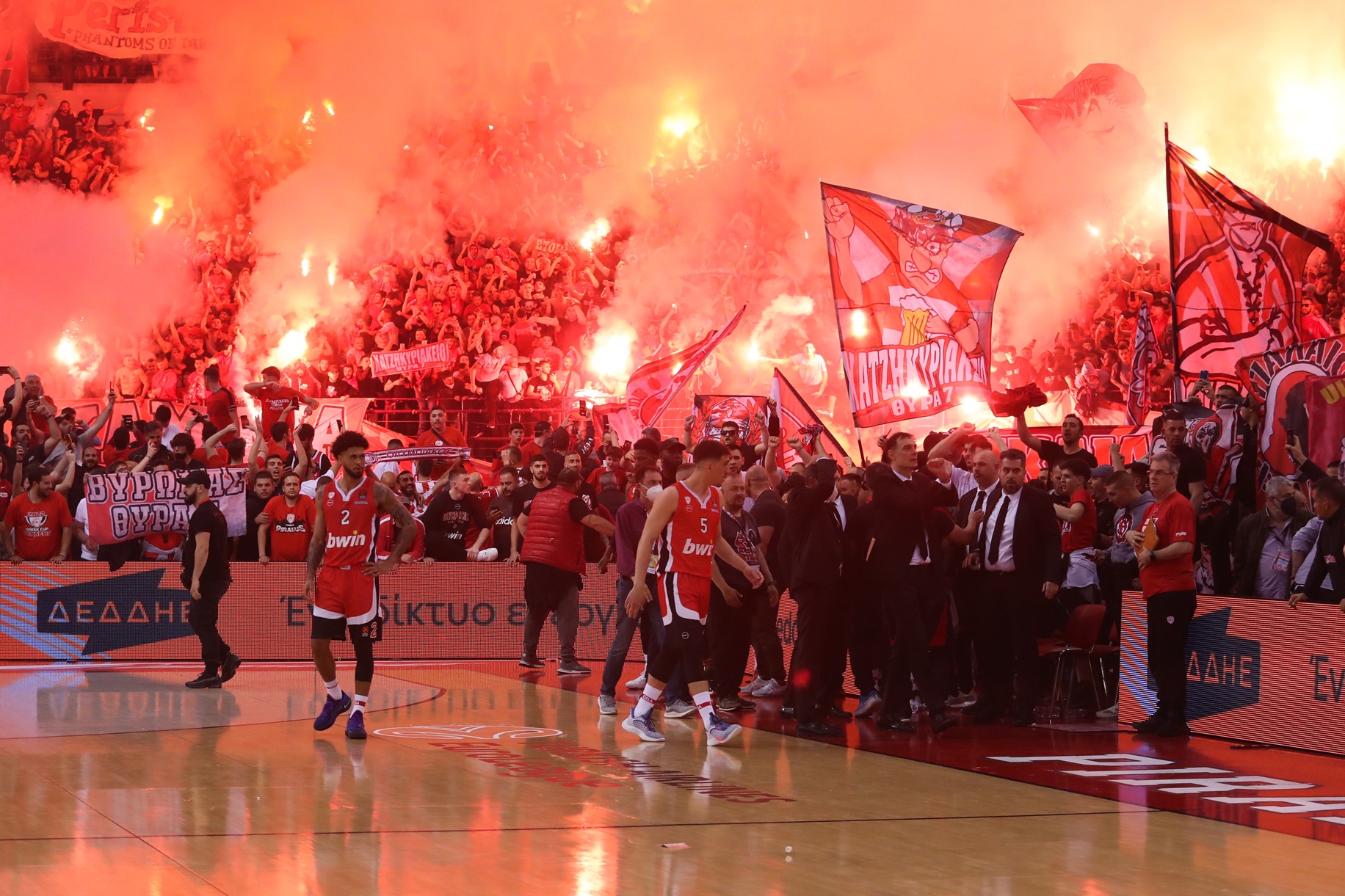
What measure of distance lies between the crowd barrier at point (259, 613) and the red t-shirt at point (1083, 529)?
5054 millimetres

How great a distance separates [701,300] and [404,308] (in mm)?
6800

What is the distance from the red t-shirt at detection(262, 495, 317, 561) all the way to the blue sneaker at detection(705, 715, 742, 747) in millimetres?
7077

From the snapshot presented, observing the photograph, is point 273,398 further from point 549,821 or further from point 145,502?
point 549,821

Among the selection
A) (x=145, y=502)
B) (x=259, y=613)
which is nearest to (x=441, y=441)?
(x=259, y=613)

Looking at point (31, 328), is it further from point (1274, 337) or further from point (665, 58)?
point (1274, 337)

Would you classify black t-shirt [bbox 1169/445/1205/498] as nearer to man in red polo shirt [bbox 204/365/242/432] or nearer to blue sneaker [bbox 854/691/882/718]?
blue sneaker [bbox 854/691/882/718]

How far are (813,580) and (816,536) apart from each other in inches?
12.5

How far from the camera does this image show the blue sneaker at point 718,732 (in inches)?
387

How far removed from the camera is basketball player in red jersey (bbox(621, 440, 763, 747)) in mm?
9852

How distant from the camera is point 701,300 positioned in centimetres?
3569

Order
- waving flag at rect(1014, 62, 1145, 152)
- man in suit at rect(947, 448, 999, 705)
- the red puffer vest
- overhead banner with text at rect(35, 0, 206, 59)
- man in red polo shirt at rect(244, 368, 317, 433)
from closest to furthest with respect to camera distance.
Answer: man in suit at rect(947, 448, 999, 705)
the red puffer vest
man in red polo shirt at rect(244, 368, 317, 433)
waving flag at rect(1014, 62, 1145, 152)
overhead banner with text at rect(35, 0, 206, 59)

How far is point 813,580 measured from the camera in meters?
10.8

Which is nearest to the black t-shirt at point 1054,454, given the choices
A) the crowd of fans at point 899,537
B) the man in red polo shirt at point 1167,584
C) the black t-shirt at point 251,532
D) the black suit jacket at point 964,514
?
the crowd of fans at point 899,537

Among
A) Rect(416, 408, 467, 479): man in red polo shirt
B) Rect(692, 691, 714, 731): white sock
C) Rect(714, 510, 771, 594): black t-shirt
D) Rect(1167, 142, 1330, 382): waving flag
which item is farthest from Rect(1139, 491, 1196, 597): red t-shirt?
Rect(416, 408, 467, 479): man in red polo shirt
